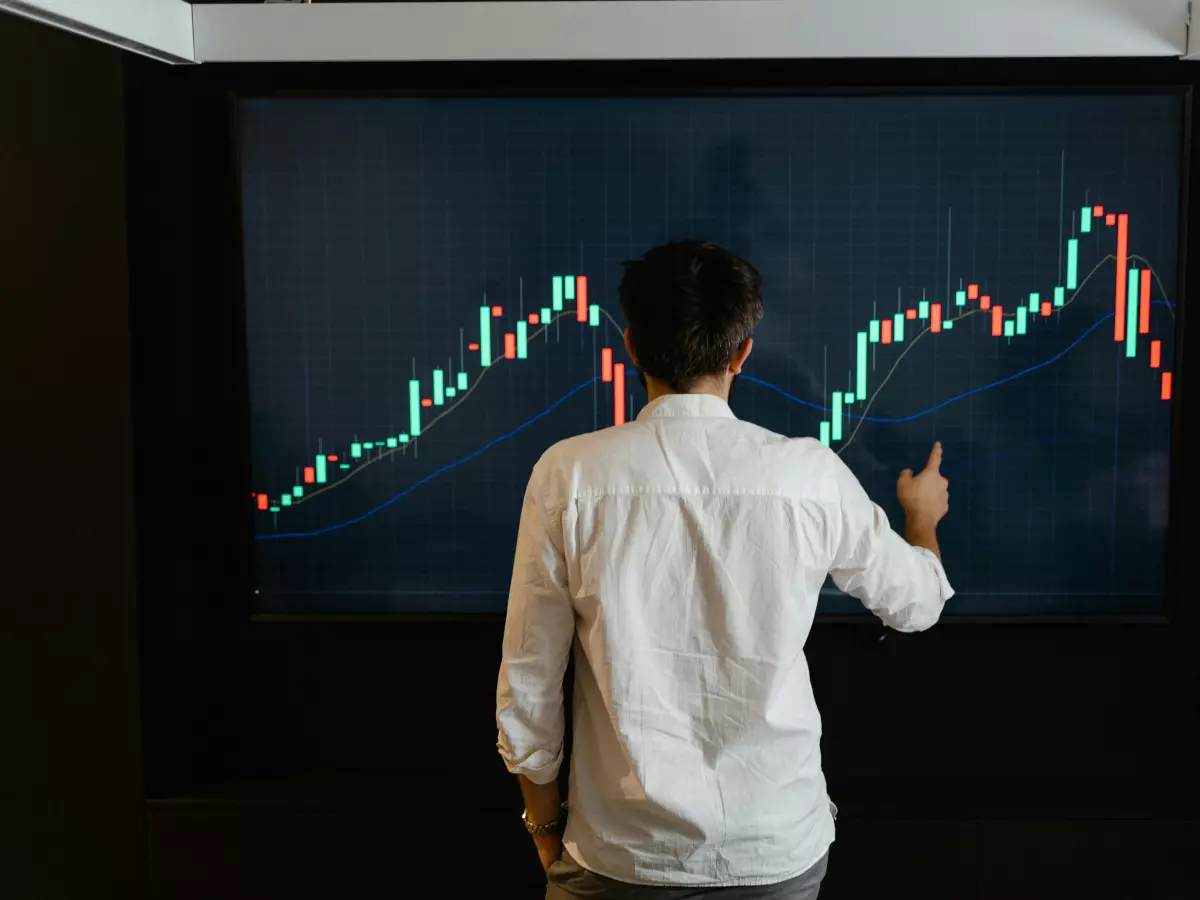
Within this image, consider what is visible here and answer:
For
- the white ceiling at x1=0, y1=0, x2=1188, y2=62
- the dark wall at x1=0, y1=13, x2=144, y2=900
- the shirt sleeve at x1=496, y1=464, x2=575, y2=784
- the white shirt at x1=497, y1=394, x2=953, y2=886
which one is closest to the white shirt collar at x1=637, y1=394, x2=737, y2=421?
the white shirt at x1=497, y1=394, x2=953, y2=886

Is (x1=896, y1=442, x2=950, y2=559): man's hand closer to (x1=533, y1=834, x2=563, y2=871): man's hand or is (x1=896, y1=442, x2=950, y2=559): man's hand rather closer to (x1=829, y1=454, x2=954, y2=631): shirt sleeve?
(x1=829, y1=454, x2=954, y2=631): shirt sleeve

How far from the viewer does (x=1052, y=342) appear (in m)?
1.93

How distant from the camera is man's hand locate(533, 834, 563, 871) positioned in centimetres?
135

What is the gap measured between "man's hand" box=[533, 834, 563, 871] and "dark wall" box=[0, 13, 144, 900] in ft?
3.31

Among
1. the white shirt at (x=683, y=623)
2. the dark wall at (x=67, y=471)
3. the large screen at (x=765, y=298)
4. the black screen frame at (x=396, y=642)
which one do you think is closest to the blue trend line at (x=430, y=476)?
the large screen at (x=765, y=298)

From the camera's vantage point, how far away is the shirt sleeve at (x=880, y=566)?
4.08ft

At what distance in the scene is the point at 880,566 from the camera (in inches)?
50.8

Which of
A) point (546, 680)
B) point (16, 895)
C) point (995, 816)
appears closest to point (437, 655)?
point (546, 680)

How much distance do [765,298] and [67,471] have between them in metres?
1.41

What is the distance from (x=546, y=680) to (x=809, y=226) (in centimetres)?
112

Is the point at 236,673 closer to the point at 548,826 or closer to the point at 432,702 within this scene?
the point at 432,702

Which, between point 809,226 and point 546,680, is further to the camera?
point 809,226

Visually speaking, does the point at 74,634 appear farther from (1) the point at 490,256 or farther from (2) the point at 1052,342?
(2) the point at 1052,342

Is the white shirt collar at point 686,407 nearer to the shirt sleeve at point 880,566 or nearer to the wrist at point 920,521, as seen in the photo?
the shirt sleeve at point 880,566
